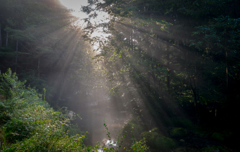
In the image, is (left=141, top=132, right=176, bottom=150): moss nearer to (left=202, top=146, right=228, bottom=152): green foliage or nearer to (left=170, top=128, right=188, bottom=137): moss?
(left=170, top=128, right=188, bottom=137): moss

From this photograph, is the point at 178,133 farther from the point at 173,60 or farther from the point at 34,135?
the point at 34,135

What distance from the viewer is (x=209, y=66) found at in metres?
10.6

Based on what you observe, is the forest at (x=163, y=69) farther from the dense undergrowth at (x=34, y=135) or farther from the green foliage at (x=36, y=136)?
the green foliage at (x=36, y=136)

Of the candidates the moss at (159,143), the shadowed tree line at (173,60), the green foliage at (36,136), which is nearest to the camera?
the green foliage at (36,136)

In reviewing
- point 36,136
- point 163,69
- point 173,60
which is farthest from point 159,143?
point 36,136

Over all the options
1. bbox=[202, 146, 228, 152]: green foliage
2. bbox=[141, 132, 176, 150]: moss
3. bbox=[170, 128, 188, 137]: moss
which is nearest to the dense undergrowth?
bbox=[141, 132, 176, 150]: moss

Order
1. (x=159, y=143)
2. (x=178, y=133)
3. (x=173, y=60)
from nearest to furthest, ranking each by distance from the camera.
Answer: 1. (x=159, y=143)
2. (x=178, y=133)
3. (x=173, y=60)

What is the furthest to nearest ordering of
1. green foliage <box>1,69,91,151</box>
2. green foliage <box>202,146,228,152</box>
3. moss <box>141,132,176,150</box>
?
moss <box>141,132,176,150</box> → green foliage <box>202,146,228,152</box> → green foliage <box>1,69,91,151</box>

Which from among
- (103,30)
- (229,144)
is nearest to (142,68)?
(103,30)

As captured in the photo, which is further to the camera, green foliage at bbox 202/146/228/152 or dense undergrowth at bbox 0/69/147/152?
green foliage at bbox 202/146/228/152

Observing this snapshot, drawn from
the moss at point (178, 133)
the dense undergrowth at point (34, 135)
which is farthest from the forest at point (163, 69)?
the dense undergrowth at point (34, 135)

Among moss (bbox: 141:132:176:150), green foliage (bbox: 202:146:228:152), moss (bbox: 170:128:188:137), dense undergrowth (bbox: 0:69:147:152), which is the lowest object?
moss (bbox: 170:128:188:137)

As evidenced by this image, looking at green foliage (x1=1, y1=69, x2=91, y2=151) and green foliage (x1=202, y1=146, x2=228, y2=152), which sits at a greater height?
green foliage (x1=1, y1=69, x2=91, y2=151)

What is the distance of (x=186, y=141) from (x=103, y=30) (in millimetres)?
10322
